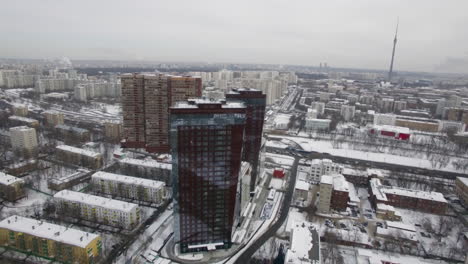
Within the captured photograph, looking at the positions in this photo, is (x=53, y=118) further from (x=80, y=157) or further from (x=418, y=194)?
(x=418, y=194)

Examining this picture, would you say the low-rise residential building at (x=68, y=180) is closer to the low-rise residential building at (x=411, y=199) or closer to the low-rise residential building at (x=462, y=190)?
the low-rise residential building at (x=411, y=199)

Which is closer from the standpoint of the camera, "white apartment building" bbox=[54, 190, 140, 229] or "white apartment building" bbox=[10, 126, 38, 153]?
"white apartment building" bbox=[54, 190, 140, 229]

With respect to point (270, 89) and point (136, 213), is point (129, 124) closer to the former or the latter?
point (136, 213)

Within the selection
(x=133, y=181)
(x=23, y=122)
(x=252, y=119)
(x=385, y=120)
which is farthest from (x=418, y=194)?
(x=23, y=122)

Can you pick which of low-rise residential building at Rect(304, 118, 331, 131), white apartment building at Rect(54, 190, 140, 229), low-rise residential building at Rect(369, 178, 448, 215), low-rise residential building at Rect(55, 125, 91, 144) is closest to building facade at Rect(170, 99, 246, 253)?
white apartment building at Rect(54, 190, 140, 229)

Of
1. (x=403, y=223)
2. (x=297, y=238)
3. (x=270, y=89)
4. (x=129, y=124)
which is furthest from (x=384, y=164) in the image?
(x=270, y=89)

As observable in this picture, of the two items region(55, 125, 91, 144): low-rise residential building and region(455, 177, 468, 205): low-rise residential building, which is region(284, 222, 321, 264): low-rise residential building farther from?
region(55, 125, 91, 144): low-rise residential building
